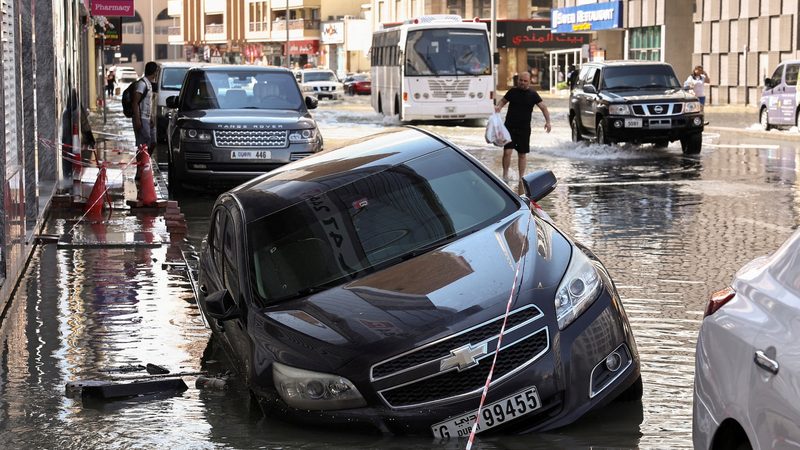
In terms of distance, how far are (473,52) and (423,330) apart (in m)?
36.7

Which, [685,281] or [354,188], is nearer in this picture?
[354,188]

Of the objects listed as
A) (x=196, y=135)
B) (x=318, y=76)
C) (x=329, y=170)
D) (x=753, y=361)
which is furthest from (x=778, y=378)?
(x=318, y=76)

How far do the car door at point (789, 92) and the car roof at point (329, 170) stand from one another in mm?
27859

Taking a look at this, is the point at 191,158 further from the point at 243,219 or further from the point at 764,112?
the point at 764,112

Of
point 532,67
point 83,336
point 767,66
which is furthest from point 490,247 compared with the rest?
point 532,67

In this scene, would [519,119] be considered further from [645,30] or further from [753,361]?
[645,30]

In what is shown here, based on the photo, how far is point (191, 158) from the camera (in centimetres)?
2008

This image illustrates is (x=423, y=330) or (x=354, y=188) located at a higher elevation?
(x=354, y=188)

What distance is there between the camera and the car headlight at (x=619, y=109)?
2914 centimetres

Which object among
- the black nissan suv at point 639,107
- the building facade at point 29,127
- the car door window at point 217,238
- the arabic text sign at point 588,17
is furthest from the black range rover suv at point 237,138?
the arabic text sign at point 588,17

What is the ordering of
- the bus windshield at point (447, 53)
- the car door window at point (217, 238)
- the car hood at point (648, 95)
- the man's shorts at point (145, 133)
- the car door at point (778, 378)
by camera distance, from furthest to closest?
1. the bus windshield at point (447, 53)
2. the car hood at point (648, 95)
3. the man's shorts at point (145, 133)
4. the car door window at point (217, 238)
5. the car door at point (778, 378)

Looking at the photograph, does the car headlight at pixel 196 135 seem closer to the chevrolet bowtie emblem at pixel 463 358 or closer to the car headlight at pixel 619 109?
the car headlight at pixel 619 109

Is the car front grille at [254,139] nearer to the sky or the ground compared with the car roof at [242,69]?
nearer to the ground

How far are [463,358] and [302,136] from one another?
13791 mm
